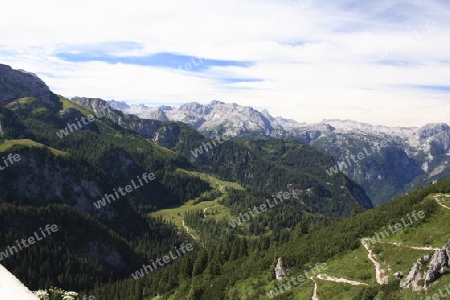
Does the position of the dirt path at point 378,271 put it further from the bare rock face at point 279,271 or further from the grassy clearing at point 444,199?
the grassy clearing at point 444,199

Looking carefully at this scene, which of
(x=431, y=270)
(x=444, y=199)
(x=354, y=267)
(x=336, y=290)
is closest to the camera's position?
(x=431, y=270)

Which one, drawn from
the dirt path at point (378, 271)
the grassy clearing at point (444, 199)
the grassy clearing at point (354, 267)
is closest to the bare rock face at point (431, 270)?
the dirt path at point (378, 271)

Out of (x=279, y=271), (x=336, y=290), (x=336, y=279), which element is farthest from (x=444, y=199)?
(x=279, y=271)

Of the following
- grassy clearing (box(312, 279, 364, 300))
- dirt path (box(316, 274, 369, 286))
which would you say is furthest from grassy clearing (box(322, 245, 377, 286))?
grassy clearing (box(312, 279, 364, 300))

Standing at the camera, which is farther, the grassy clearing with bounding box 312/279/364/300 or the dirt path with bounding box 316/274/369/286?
the dirt path with bounding box 316/274/369/286

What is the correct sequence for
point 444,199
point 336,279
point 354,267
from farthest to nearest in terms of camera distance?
point 444,199
point 354,267
point 336,279

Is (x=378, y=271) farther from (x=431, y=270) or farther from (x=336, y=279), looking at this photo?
(x=431, y=270)

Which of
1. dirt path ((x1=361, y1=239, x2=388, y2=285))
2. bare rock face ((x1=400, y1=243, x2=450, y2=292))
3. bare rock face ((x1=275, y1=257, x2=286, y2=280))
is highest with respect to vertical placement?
bare rock face ((x1=400, y1=243, x2=450, y2=292))

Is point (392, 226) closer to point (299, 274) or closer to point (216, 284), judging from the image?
point (299, 274)

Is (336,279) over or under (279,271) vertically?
over

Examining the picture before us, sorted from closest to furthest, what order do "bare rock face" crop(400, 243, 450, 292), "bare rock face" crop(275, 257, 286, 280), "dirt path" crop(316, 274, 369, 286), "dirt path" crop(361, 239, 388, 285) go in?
"bare rock face" crop(400, 243, 450, 292)
"dirt path" crop(361, 239, 388, 285)
"dirt path" crop(316, 274, 369, 286)
"bare rock face" crop(275, 257, 286, 280)

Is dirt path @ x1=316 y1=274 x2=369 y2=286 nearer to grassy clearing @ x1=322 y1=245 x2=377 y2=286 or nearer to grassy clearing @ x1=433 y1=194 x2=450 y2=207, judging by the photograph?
grassy clearing @ x1=322 y1=245 x2=377 y2=286

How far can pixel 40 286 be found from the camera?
176 m

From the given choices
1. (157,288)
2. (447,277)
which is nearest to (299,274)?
(447,277)
